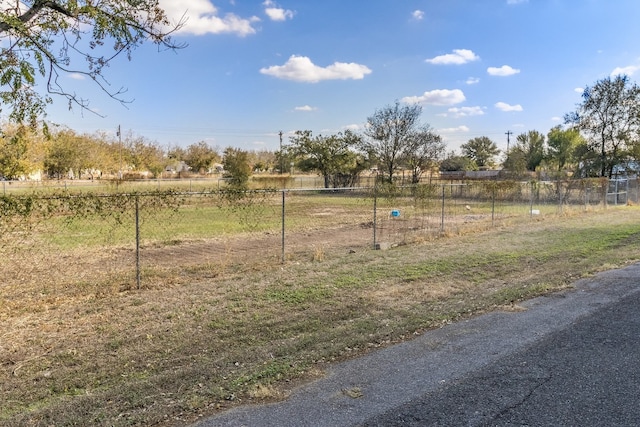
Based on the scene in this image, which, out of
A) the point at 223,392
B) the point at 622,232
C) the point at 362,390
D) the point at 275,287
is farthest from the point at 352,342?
the point at 622,232

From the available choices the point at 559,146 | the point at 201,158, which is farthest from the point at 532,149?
the point at 201,158

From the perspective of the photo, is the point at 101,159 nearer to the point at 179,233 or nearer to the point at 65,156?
the point at 65,156

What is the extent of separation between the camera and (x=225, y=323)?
5.70m

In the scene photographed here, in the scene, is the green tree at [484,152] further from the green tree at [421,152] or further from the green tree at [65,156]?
the green tree at [65,156]

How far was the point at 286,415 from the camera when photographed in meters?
3.35

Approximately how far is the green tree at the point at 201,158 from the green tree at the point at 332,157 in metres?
34.2

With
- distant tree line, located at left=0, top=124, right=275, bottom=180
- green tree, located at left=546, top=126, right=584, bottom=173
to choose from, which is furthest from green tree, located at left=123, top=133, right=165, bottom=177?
green tree, located at left=546, top=126, right=584, bottom=173

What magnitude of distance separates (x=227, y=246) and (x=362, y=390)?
8.54 m

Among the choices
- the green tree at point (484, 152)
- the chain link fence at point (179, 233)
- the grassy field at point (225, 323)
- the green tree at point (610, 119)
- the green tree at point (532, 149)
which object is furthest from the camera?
the green tree at point (484, 152)

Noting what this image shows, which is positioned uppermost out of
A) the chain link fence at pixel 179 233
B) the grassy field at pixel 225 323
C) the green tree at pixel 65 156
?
the green tree at pixel 65 156

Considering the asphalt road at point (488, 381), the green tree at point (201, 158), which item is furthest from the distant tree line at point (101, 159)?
the asphalt road at point (488, 381)

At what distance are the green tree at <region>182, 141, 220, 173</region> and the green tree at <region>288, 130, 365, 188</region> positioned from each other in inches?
1347

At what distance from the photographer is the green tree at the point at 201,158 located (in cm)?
7844

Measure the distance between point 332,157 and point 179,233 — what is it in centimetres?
3420
